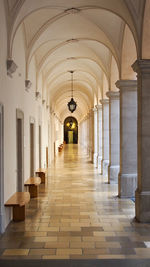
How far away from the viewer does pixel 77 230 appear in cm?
634

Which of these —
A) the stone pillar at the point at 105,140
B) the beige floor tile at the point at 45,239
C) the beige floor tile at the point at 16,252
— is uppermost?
the stone pillar at the point at 105,140

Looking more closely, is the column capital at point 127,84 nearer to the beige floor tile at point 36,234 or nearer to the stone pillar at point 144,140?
the stone pillar at point 144,140

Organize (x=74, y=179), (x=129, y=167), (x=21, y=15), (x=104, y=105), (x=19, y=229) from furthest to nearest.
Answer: (x=104, y=105)
(x=74, y=179)
(x=129, y=167)
(x=21, y=15)
(x=19, y=229)

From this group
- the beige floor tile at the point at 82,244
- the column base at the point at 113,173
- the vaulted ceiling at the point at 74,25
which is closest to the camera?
the beige floor tile at the point at 82,244

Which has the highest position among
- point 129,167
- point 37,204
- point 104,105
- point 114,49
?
point 114,49

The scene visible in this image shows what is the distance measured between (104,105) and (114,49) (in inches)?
220

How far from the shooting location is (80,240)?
5711mm

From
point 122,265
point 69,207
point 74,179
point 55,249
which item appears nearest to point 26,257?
point 55,249

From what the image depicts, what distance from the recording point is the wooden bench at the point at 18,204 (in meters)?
6.68

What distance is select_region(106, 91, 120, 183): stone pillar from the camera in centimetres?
1198

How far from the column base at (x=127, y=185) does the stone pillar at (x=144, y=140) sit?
2.42 metres

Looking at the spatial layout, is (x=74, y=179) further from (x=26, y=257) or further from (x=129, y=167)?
(x=26, y=257)

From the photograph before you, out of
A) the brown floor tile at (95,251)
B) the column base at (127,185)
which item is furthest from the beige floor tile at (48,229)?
the column base at (127,185)

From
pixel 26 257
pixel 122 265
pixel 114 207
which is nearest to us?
pixel 122 265
